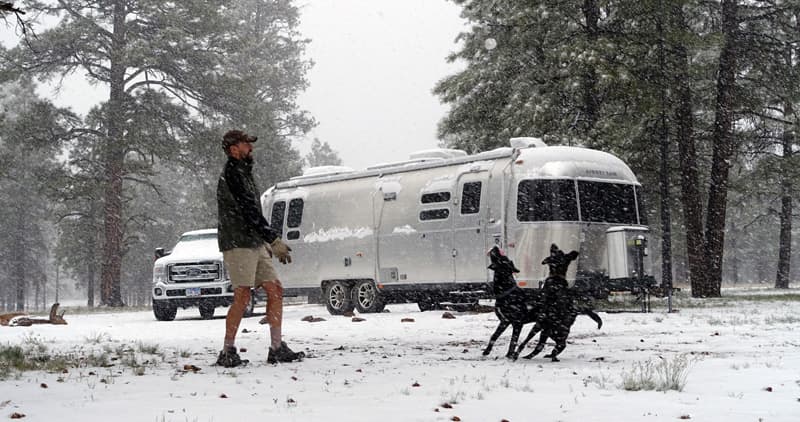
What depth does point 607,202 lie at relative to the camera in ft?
51.1

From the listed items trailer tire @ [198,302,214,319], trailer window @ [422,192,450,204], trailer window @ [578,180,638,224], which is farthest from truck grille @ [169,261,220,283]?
trailer window @ [578,180,638,224]

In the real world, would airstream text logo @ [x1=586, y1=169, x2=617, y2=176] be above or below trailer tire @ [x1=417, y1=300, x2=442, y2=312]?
above

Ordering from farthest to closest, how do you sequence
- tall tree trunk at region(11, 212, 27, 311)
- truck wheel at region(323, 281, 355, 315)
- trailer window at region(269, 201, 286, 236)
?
tall tree trunk at region(11, 212, 27, 311)
trailer window at region(269, 201, 286, 236)
truck wheel at region(323, 281, 355, 315)

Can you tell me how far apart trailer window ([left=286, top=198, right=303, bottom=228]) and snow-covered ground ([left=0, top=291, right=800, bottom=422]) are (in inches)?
325

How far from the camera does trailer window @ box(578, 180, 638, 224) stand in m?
15.2

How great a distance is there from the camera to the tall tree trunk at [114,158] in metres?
29.1

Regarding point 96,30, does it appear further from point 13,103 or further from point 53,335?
point 13,103

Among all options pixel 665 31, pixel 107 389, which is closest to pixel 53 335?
pixel 107 389

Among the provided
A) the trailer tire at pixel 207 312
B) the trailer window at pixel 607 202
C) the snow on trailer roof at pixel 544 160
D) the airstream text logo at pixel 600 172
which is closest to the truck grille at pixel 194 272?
the trailer tire at pixel 207 312

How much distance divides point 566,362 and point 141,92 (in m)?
24.8

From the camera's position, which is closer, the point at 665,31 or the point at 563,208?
the point at 563,208

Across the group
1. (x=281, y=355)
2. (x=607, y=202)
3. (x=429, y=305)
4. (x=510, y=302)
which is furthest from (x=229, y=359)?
(x=429, y=305)

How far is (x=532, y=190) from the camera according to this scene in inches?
587

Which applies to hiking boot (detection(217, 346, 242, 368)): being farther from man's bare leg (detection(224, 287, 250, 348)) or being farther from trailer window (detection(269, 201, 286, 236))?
trailer window (detection(269, 201, 286, 236))
